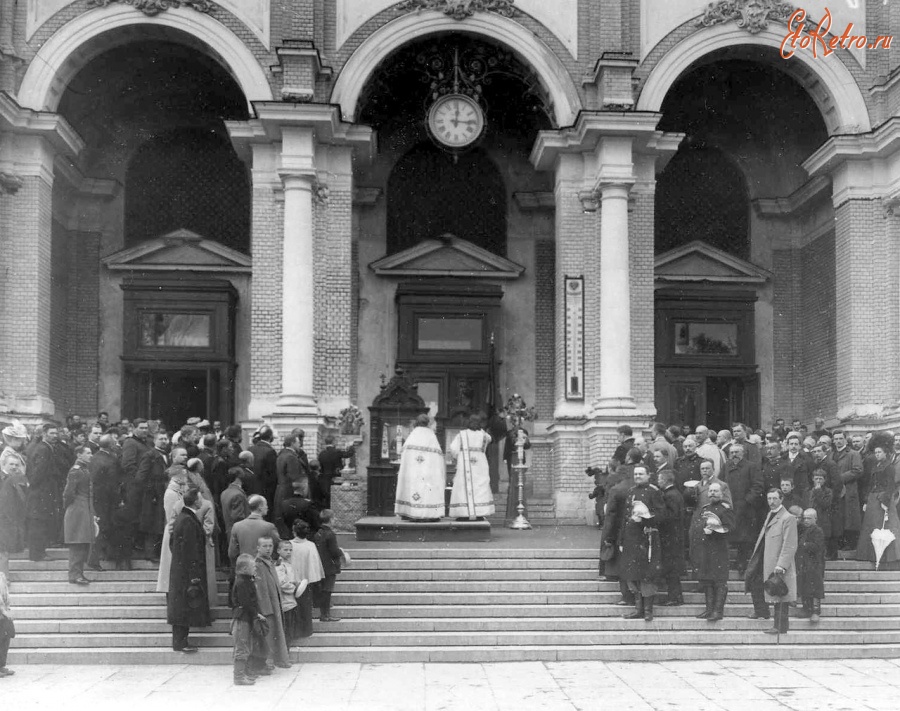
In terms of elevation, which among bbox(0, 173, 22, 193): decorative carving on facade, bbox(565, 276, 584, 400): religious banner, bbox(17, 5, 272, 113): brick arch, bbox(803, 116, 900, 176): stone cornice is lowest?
bbox(565, 276, 584, 400): religious banner

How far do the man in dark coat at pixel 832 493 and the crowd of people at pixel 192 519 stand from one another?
6.03 meters

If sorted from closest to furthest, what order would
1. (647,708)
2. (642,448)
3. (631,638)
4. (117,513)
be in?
(647,708) < (631,638) < (117,513) < (642,448)

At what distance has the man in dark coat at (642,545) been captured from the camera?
13.6m

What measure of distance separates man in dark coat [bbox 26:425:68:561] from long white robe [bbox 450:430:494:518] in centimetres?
503

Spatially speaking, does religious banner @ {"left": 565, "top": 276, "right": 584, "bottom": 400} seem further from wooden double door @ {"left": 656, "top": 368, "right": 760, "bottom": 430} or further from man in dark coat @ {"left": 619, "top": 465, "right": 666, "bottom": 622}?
man in dark coat @ {"left": 619, "top": 465, "right": 666, "bottom": 622}

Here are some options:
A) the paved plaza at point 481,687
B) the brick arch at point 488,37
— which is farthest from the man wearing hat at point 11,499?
the brick arch at point 488,37

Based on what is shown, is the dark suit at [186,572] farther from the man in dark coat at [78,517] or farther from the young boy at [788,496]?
the young boy at [788,496]

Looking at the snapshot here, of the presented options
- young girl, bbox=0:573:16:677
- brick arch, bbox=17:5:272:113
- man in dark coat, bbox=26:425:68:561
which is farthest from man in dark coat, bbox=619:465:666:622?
brick arch, bbox=17:5:272:113

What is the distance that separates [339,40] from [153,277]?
5616 millimetres

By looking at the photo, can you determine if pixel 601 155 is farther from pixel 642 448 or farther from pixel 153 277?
pixel 153 277

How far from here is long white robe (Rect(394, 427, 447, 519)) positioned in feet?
54.3

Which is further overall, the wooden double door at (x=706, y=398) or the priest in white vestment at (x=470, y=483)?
the wooden double door at (x=706, y=398)

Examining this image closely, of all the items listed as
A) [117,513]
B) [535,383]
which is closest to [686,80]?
[535,383]

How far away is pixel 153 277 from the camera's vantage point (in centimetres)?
2342
